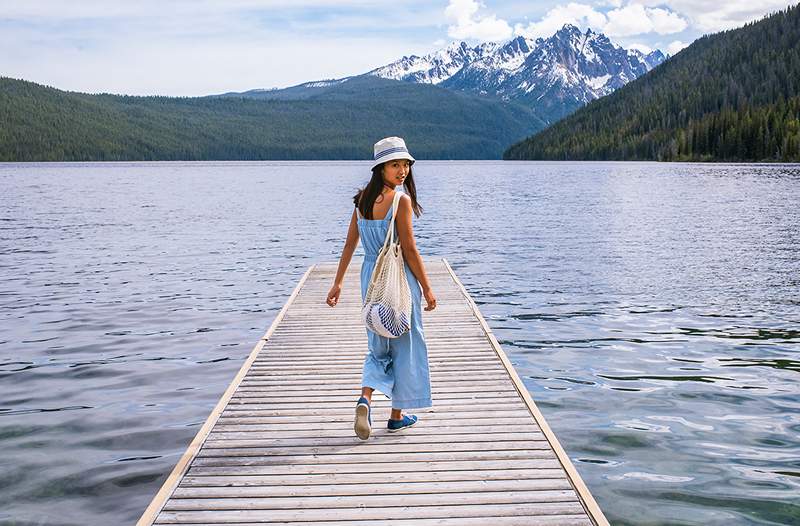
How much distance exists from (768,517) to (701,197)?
174 ft

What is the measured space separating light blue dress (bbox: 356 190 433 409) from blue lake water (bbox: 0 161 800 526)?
2126 mm

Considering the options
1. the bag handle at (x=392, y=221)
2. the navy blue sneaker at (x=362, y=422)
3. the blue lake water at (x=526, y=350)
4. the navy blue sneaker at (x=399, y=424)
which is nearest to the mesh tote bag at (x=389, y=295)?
the bag handle at (x=392, y=221)

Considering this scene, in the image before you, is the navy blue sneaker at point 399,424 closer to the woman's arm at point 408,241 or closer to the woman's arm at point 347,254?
the woman's arm at point 408,241

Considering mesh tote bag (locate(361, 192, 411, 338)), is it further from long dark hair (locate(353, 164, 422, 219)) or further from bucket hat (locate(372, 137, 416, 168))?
bucket hat (locate(372, 137, 416, 168))

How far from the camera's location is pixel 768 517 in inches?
282

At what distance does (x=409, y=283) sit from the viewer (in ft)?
24.1

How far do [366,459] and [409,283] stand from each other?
1665 mm

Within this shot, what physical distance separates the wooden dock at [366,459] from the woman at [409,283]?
1.28ft

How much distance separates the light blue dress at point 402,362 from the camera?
7.31 metres

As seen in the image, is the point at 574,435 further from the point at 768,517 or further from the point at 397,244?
the point at 397,244

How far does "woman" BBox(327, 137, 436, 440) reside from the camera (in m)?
7.06

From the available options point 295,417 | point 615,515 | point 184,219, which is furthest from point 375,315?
point 184,219

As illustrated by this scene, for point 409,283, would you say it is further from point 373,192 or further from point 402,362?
point 373,192

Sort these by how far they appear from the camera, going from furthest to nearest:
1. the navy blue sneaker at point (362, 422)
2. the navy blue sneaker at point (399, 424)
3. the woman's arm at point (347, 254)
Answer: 1. the navy blue sneaker at point (399, 424)
2. the woman's arm at point (347, 254)
3. the navy blue sneaker at point (362, 422)
